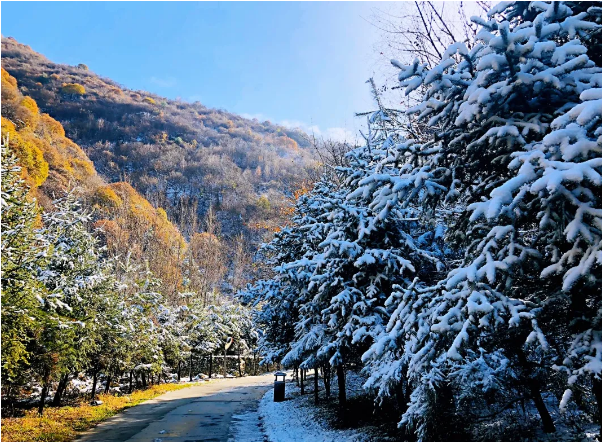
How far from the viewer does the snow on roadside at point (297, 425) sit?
899 centimetres

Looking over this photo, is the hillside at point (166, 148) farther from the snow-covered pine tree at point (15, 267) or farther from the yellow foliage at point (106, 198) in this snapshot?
the snow-covered pine tree at point (15, 267)

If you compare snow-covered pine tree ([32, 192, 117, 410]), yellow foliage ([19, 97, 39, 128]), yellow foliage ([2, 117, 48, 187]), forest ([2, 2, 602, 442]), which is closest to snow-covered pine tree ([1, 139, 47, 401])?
forest ([2, 2, 602, 442])

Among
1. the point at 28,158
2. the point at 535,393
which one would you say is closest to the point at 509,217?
the point at 535,393

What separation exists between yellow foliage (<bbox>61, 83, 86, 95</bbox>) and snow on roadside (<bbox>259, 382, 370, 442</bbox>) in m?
109

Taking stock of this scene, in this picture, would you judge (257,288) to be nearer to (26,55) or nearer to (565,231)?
(565,231)

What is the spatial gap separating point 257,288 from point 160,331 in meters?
12.4

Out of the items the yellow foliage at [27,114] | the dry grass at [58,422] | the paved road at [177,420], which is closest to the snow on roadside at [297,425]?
the paved road at [177,420]

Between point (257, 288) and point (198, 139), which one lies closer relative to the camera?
point (257, 288)

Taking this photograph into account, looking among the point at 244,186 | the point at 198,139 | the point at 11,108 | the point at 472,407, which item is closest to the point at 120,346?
the point at 472,407

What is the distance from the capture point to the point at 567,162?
10.1ft

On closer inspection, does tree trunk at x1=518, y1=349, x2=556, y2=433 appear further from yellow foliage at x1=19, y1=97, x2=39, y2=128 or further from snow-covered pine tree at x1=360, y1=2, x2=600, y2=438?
yellow foliage at x1=19, y1=97, x2=39, y2=128

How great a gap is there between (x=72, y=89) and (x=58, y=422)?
110070 mm

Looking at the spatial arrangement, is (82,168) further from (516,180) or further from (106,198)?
(516,180)

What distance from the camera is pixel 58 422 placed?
37.4 ft
